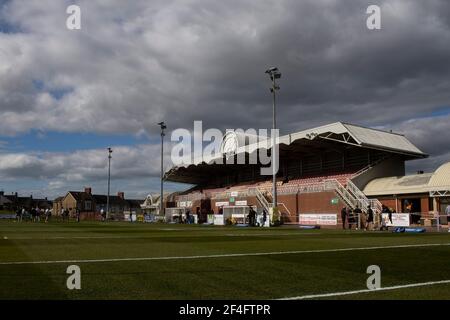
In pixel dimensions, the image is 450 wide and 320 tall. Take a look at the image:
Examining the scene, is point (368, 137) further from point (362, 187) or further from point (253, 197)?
point (253, 197)

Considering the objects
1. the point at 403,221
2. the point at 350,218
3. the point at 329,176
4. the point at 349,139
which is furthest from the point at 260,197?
the point at 403,221

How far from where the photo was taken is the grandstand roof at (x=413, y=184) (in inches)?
1545

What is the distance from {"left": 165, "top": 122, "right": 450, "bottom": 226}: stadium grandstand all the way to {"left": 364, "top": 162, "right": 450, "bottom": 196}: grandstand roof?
0.37ft

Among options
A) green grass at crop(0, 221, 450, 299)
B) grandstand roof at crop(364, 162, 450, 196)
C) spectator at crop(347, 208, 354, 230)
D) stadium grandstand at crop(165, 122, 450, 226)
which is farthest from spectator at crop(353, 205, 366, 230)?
green grass at crop(0, 221, 450, 299)

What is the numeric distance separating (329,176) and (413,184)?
11.1 m

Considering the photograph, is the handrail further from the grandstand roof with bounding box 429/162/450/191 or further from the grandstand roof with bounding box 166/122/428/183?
the grandstand roof with bounding box 429/162/450/191

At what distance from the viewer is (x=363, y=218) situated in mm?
35531

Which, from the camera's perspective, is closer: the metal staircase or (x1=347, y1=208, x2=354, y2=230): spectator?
(x1=347, y1=208, x2=354, y2=230): spectator

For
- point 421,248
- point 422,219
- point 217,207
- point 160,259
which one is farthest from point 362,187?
point 160,259

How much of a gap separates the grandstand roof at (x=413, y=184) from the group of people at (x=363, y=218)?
6.87 meters

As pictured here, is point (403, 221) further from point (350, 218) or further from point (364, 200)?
point (364, 200)

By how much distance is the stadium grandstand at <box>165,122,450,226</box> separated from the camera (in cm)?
4253

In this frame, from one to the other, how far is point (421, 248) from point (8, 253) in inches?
501
